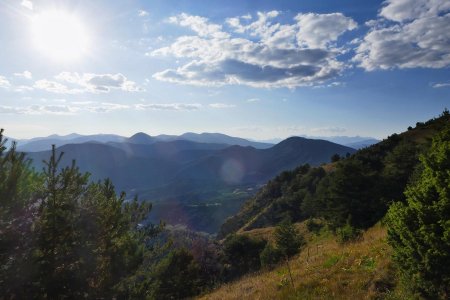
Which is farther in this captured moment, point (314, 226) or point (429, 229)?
point (314, 226)

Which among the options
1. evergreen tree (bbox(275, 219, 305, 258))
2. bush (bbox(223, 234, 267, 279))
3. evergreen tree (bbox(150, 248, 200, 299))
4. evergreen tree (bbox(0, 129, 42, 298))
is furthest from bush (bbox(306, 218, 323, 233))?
evergreen tree (bbox(0, 129, 42, 298))

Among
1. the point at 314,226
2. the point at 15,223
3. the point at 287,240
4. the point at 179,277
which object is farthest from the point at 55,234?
the point at 314,226

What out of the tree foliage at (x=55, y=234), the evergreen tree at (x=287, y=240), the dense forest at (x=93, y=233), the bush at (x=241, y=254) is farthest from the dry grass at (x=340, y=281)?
the bush at (x=241, y=254)

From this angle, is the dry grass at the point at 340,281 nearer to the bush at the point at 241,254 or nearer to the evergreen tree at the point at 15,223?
the evergreen tree at the point at 15,223

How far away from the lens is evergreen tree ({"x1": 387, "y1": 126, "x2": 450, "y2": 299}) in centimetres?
849

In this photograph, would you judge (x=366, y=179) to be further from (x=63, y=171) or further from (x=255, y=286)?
(x=63, y=171)

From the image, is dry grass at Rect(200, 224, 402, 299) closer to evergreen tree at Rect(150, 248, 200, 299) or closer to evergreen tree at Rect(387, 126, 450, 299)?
evergreen tree at Rect(387, 126, 450, 299)

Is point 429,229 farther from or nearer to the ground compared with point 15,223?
farther from the ground

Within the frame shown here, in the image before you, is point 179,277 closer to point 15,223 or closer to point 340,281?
point 340,281

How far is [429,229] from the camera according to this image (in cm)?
873

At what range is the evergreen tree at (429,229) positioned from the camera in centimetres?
849

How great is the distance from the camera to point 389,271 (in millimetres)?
11539

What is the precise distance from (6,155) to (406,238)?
1206 cm

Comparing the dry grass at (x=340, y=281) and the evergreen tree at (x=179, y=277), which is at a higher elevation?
the dry grass at (x=340, y=281)
